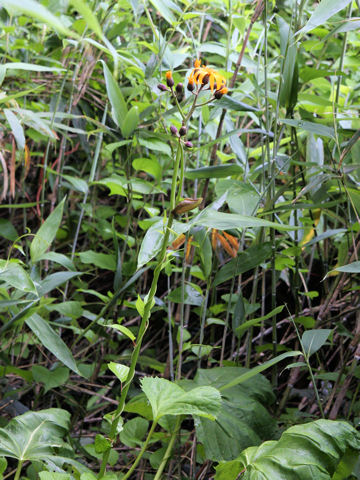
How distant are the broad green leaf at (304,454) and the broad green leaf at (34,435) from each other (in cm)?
26

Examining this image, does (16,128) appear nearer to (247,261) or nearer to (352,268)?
(247,261)

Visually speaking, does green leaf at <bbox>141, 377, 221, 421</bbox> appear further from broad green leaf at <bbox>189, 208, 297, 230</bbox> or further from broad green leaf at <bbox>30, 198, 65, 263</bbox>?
broad green leaf at <bbox>30, 198, 65, 263</bbox>

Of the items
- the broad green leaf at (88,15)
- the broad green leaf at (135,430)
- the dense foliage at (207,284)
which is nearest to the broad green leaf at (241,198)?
the dense foliage at (207,284)

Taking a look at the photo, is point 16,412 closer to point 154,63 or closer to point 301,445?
point 301,445

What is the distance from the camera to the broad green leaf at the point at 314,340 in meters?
0.66

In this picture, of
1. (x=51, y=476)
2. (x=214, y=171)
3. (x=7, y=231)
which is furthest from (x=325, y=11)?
(x=7, y=231)

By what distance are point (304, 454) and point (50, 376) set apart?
492 mm

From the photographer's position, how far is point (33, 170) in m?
1.49

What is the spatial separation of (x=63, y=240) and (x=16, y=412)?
0.60 m

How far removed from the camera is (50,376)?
2.83ft

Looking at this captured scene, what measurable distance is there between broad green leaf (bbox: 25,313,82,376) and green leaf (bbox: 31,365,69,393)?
143 millimetres

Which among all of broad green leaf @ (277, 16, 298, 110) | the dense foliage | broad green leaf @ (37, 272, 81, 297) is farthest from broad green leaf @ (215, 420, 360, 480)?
broad green leaf @ (277, 16, 298, 110)

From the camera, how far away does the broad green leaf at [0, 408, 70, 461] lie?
63 cm

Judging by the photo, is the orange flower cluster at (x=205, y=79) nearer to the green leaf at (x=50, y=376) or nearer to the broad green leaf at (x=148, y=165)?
the broad green leaf at (x=148, y=165)
